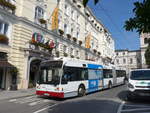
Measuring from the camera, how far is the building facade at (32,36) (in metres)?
16.8

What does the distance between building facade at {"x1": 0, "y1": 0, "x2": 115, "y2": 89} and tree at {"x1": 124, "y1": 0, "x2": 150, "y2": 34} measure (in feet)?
44.0

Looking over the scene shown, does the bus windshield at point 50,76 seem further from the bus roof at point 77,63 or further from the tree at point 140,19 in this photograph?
the tree at point 140,19

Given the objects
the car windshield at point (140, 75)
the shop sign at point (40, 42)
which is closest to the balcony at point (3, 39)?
the shop sign at point (40, 42)

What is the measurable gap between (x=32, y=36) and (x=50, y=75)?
960 cm

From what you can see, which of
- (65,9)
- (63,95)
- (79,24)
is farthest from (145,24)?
(79,24)

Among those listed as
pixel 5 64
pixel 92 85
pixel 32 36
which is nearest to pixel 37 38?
pixel 32 36

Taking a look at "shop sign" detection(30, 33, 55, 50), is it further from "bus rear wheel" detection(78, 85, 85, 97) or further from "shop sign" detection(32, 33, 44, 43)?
"bus rear wheel" detection(78, 85, 85, 97)

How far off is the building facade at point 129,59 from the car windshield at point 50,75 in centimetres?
7747

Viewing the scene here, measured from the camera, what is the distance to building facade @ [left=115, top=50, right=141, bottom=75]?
280 feet

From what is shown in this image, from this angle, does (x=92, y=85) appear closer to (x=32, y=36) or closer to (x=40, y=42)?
(x=40, y=42)

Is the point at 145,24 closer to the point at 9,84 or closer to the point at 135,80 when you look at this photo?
the point at 135,80

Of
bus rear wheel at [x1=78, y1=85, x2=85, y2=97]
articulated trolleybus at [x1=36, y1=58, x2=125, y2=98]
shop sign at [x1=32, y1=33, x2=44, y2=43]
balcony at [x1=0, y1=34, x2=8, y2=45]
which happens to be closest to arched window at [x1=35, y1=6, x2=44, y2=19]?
shop sign at [x1=32, y1=33, x2=44, y2=43]

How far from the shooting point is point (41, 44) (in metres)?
20.7

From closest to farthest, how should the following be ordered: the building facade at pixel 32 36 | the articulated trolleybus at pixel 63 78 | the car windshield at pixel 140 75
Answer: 1. the car windshield at pixel 140 75
2. the articulated trolleybus at pixel 63 78
3. the building facade at pixel 32 36
